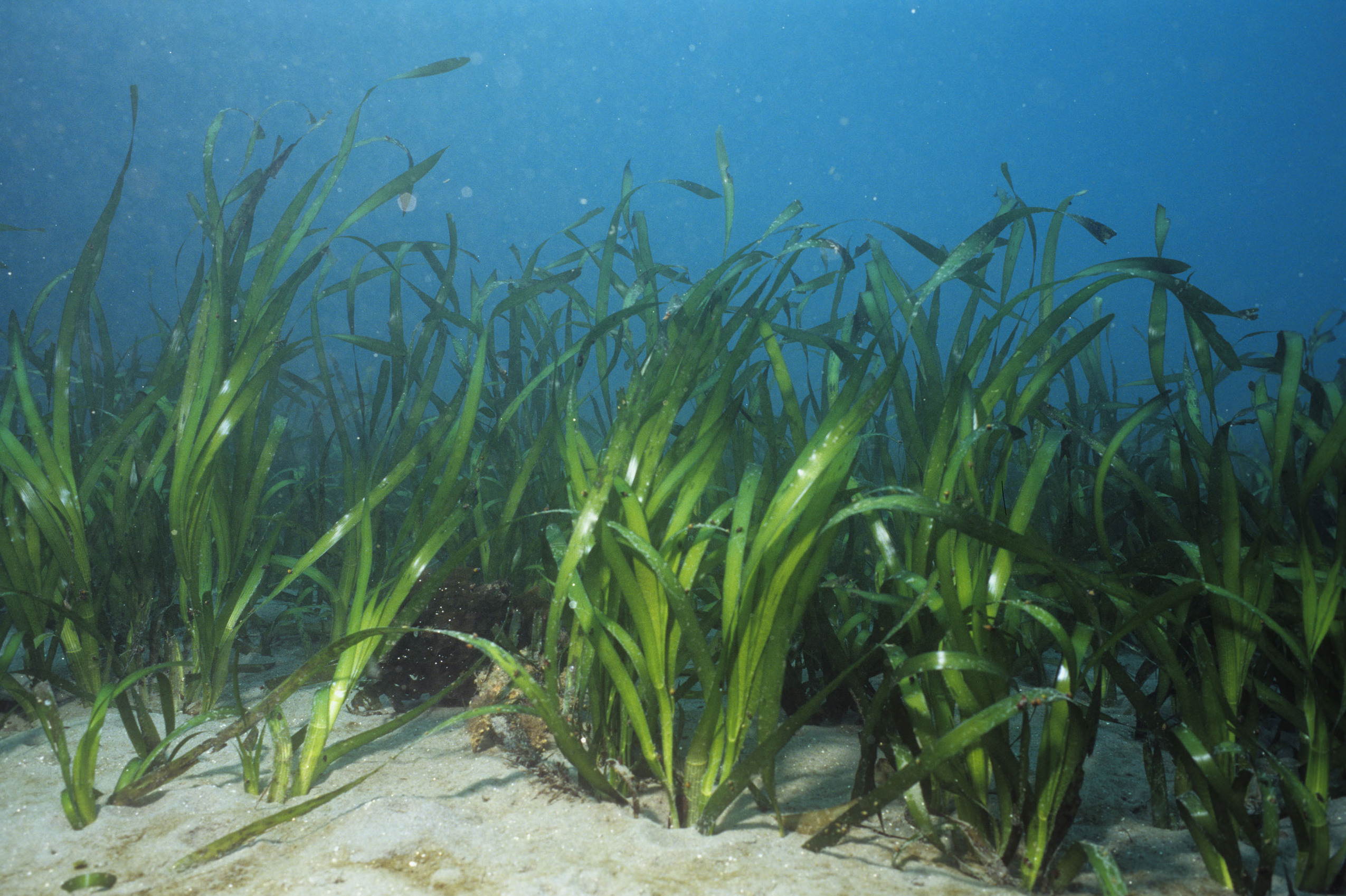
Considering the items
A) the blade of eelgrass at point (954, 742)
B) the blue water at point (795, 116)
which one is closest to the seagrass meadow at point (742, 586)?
the blade of eelgrass at point (954, 742)

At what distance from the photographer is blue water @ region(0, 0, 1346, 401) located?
232ft

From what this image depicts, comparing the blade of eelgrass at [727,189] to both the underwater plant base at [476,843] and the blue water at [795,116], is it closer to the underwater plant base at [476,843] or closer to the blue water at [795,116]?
the underwater plant base at [476,843]

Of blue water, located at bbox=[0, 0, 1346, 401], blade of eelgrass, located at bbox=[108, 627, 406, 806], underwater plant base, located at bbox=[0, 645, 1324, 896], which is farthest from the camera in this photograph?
blue water, located at bbox=[0, 0, 1346, 401]

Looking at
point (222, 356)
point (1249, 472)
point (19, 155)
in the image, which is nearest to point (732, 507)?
point (222, 356)

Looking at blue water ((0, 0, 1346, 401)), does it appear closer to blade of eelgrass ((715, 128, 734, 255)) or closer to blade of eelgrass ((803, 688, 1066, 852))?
blade of eelgrass ((715, 128, 734, 255))

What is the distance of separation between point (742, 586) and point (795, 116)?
108 m

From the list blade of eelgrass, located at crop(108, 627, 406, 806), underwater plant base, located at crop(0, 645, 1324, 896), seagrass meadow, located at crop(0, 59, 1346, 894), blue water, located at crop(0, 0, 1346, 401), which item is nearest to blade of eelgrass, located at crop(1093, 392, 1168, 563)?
seagrass meadow, located at crop(0, 59, 1346, 894)

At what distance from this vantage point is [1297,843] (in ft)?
3.44

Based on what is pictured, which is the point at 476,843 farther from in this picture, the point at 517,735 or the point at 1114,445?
the point at 1114,445

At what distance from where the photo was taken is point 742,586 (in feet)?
4.01

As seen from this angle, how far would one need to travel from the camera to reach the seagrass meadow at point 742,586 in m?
1.12

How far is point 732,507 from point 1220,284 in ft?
361

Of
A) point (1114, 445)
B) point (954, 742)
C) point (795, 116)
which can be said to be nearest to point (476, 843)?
point (954, 742)

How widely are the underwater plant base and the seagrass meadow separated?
0.03 meters
